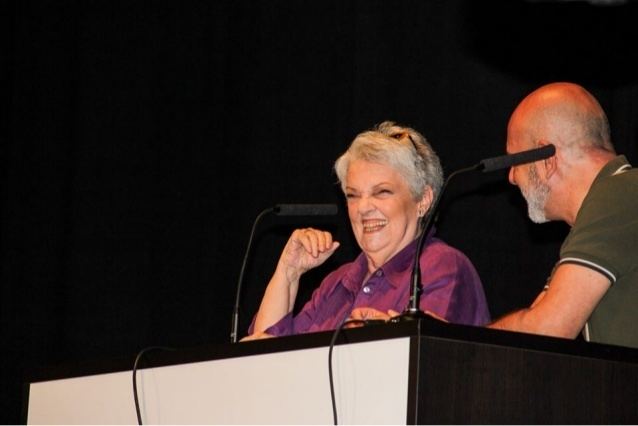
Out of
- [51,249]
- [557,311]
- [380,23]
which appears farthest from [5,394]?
[557,311]

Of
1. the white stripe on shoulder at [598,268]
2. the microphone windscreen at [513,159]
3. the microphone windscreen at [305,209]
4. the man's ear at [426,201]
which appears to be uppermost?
the microphone windscreen at [513,159]

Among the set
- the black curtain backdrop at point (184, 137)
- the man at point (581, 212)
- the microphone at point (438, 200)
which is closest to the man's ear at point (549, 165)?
the man at point (581, 212)

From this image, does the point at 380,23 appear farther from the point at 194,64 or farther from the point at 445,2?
the point at 194,64

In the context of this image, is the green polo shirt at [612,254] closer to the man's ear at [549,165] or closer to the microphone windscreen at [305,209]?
the man's ear at [549,165]

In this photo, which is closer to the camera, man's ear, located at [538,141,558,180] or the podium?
the podium

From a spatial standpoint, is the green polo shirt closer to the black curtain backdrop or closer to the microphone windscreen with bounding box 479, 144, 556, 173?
the microphone windscreen with bounding box 479, 144, 556, 173

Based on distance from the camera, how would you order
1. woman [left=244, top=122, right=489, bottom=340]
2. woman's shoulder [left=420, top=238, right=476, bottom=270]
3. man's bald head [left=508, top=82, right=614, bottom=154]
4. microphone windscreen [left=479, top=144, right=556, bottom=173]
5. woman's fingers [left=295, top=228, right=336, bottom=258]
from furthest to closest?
1. woman's fingers [left=295, top=228, right=336, bottom=258]
2. woman [left=244, top=122, right=489, bottom=340]
3. woman's shoulder [left=420, top=238, right=476, bottom=270]
4. man's bald head [left=508, top=82, right=614, bottom=154]
5. microphone windscreen [left=479, top=144, right=556, bottom=173]

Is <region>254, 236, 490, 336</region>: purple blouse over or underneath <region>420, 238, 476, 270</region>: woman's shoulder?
underneath

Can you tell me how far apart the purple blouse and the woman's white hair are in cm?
20

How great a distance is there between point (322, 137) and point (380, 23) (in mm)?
446

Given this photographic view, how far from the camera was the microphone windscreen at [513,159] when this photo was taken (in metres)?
2.47

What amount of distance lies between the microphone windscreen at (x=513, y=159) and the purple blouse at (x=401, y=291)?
→ 1.90 feet

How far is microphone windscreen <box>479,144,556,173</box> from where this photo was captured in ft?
8.11

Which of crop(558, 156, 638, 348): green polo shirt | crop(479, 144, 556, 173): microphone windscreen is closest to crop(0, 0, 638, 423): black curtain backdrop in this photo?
crop(558, 156, 638, 348): green polo shirt
